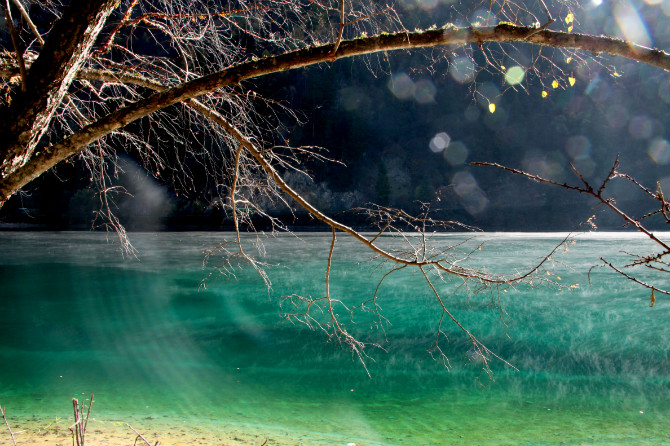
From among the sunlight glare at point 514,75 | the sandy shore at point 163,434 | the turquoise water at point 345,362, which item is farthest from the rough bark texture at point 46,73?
the sandy shore at point 163,434

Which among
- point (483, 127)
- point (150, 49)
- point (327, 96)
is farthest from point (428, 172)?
point (150, 49)

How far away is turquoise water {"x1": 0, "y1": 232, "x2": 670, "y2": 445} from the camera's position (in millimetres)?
4527

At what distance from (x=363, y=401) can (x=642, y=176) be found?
→ 1993 inches

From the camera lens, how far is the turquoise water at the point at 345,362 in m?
4.53

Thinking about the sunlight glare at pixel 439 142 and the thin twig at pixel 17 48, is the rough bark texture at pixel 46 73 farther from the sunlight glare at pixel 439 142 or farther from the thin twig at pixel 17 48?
the sunlight glare at pixel 439 142

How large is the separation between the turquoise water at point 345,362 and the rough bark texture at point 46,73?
1.73 metres

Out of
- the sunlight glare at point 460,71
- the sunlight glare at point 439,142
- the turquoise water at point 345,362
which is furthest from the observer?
the sunlight glare at point 439,142

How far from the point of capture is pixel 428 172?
4491cm

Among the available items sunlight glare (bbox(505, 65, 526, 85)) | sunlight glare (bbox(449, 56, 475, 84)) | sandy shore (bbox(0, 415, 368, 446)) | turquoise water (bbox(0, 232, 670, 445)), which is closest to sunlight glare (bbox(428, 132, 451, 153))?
turquoise water (bbox(0, 232, 670, 445))

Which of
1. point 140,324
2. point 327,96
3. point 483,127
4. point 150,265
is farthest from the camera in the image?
point 483,127

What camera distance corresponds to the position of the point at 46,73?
2.05 m

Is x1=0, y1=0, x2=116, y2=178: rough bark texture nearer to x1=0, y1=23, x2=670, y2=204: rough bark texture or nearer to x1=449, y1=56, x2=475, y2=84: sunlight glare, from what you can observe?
→ x1=0, y1=23, x2=670, y2=204: rough bark texture

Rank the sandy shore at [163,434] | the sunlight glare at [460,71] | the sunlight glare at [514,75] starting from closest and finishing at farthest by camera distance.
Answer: the sunlight glare at [514,75]
the sunlight glare at [460,71]
the sandy shore at [163,434]

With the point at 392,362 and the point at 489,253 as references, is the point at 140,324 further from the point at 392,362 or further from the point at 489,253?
the point at 489,253
